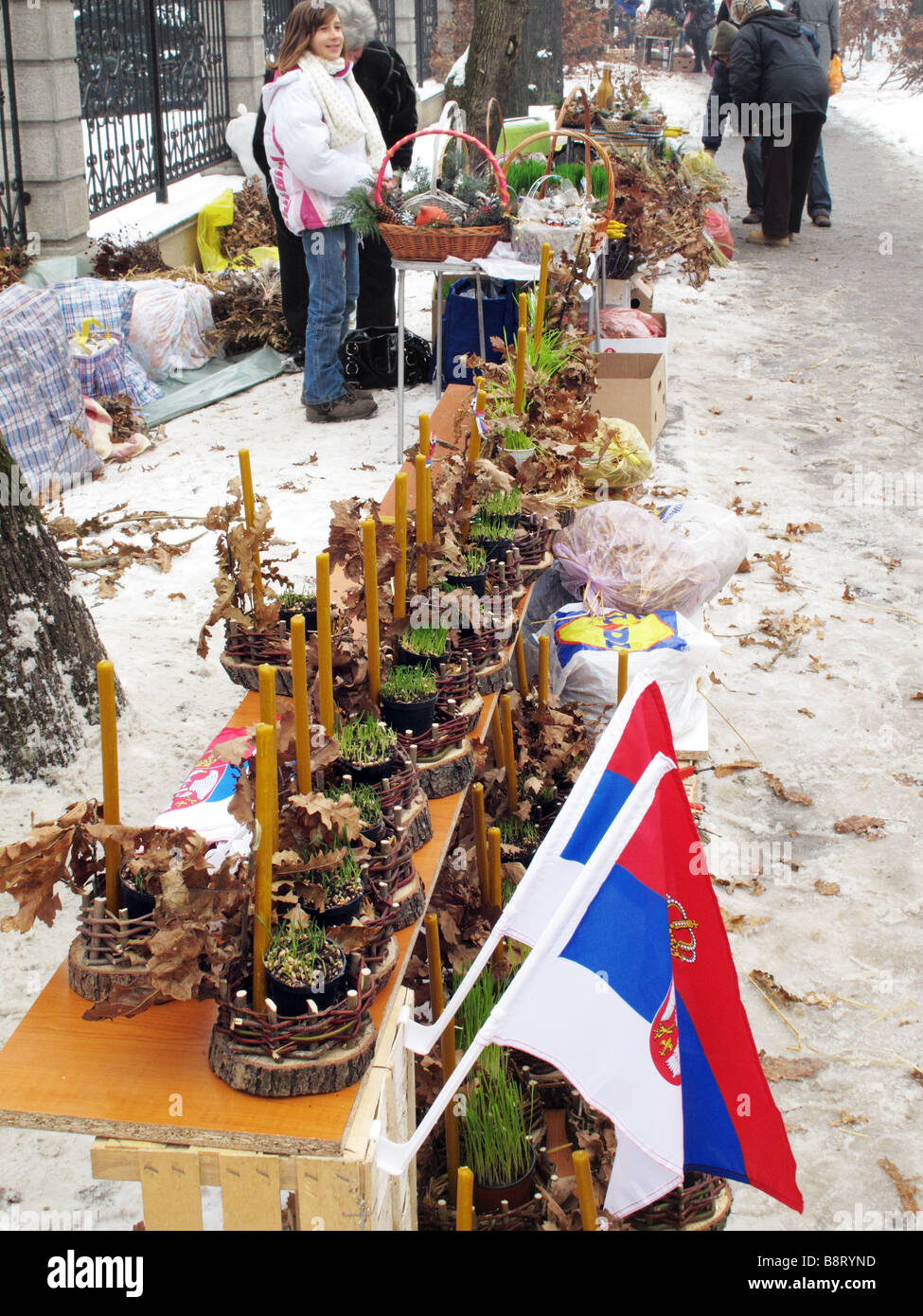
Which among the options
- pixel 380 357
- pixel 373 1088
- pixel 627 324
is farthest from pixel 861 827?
pixel 380 357

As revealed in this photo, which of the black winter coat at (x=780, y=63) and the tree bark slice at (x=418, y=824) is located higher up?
the black winter coat at (x=780, y=63)

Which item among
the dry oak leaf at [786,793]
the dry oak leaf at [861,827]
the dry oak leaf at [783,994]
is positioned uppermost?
the dry oak leaf at [786,793]

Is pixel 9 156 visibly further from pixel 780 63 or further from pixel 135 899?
pixel 135 899

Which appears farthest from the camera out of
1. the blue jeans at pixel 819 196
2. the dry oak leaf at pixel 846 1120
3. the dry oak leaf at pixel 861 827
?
the blue jeans at pixel 819 196

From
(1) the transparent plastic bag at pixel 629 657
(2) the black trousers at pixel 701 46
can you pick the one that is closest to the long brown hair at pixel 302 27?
(1) the transparent plastic bag at pixel 629 657

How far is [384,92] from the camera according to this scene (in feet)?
24.9

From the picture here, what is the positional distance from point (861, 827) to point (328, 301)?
4375 mm

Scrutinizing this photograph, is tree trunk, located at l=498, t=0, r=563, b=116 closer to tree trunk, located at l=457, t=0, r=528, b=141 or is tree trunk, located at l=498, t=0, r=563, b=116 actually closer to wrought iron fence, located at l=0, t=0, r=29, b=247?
tree trunk, located at l=457, t=0, r=528, b=141

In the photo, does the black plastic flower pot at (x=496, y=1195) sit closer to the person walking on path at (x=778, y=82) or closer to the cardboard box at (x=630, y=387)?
the cardboard box at (x=630, y=387)

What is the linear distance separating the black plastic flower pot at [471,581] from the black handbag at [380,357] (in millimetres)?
4849

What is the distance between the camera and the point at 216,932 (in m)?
1.73

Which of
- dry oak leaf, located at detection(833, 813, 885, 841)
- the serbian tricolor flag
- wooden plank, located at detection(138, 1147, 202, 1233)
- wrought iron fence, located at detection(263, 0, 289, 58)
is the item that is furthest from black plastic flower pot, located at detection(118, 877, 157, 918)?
wrought iron fence, located at detection(263, 0, 289, 58)

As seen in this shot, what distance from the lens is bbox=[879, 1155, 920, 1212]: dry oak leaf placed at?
2.50 metres

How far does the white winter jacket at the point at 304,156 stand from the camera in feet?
20.5
